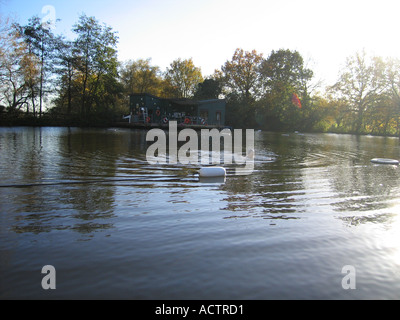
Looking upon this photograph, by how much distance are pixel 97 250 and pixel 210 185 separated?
440 centimetres

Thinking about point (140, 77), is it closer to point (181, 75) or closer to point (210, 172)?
point (181, 75)

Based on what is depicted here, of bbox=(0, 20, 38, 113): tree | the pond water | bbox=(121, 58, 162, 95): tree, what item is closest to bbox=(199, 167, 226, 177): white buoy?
the pond water

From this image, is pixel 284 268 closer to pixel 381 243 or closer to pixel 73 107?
pixel 381 243

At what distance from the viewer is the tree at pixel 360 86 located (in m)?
45.7

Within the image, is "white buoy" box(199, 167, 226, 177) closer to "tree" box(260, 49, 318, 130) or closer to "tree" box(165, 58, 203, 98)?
"tree" box(260, 49, 318, 130)

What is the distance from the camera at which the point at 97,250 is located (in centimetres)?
374

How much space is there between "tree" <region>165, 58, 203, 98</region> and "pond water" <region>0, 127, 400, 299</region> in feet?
175

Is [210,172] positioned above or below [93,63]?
below

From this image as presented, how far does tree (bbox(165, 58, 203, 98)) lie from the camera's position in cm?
5894

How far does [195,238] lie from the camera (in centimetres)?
421

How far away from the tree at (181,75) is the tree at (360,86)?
26079 mm

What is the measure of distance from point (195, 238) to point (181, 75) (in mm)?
57817

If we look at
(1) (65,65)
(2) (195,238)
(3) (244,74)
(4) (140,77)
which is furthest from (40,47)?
(2) (195,238)
